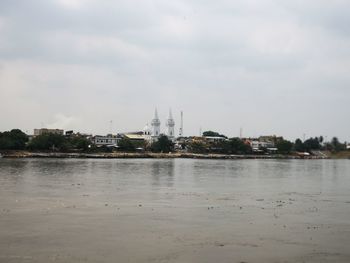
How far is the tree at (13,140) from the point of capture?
11838 cm

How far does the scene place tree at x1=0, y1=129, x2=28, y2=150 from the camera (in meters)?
118

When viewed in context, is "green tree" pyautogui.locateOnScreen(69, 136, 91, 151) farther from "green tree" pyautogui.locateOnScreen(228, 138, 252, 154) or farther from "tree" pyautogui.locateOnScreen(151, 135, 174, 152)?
"green tree" pyautogui.locateOnScreen(228, 138, 252, 154)

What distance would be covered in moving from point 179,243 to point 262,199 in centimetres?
1493

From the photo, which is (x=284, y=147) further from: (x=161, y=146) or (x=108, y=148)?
(x=108, y=148)

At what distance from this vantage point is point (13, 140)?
400 ft

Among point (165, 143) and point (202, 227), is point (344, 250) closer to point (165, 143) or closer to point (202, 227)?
point (202, 227)

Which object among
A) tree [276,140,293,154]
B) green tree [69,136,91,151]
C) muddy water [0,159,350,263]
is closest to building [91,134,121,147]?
green tree [69,136,91,151]

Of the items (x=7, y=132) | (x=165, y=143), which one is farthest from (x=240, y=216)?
(x=165, y=143)

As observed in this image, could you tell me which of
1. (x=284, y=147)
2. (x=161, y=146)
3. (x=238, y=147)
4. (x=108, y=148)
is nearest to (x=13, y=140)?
(x=108, y=148)

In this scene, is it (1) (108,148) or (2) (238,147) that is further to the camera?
(2) (238,147)

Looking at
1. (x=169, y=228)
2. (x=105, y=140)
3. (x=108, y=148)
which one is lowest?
(x=169, y=228)

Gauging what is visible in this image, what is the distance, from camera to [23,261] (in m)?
12.5

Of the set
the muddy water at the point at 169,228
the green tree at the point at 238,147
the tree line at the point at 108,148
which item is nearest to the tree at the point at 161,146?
the tree line at the point at 108,148

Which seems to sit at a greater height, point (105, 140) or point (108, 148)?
point (105, 140)
